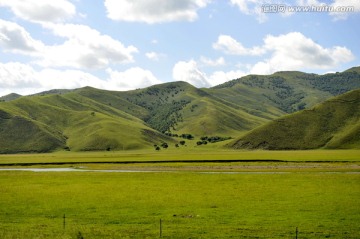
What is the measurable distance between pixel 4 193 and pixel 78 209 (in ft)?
68.9

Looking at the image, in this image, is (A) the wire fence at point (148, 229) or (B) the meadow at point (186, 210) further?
(B) the meadow at point (186, 210)

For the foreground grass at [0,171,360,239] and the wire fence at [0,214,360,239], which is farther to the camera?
the foreground grass at [0,171,360,239]

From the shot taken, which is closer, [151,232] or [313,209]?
[151,232]

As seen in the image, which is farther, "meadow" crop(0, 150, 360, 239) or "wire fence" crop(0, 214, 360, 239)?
"meadow" crop(0, 150, 360, 239)

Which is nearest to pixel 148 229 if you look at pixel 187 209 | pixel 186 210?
pixel 186 210

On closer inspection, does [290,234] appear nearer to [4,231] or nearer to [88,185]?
[4,231]

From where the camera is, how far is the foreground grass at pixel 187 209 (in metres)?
30.4

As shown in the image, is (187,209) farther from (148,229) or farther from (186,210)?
(148,229)

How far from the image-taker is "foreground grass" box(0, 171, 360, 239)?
99.7 feet

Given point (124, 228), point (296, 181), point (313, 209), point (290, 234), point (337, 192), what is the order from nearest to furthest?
point (290, 234)
point (124, 228)
point (313, 209)
point (337, 192)
point (296, 181)

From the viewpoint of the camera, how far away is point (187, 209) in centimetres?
4109

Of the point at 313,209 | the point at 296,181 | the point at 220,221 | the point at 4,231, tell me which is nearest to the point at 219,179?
the point at 296,181

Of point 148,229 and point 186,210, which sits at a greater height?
point 148,229

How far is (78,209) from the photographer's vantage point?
4219 cm
